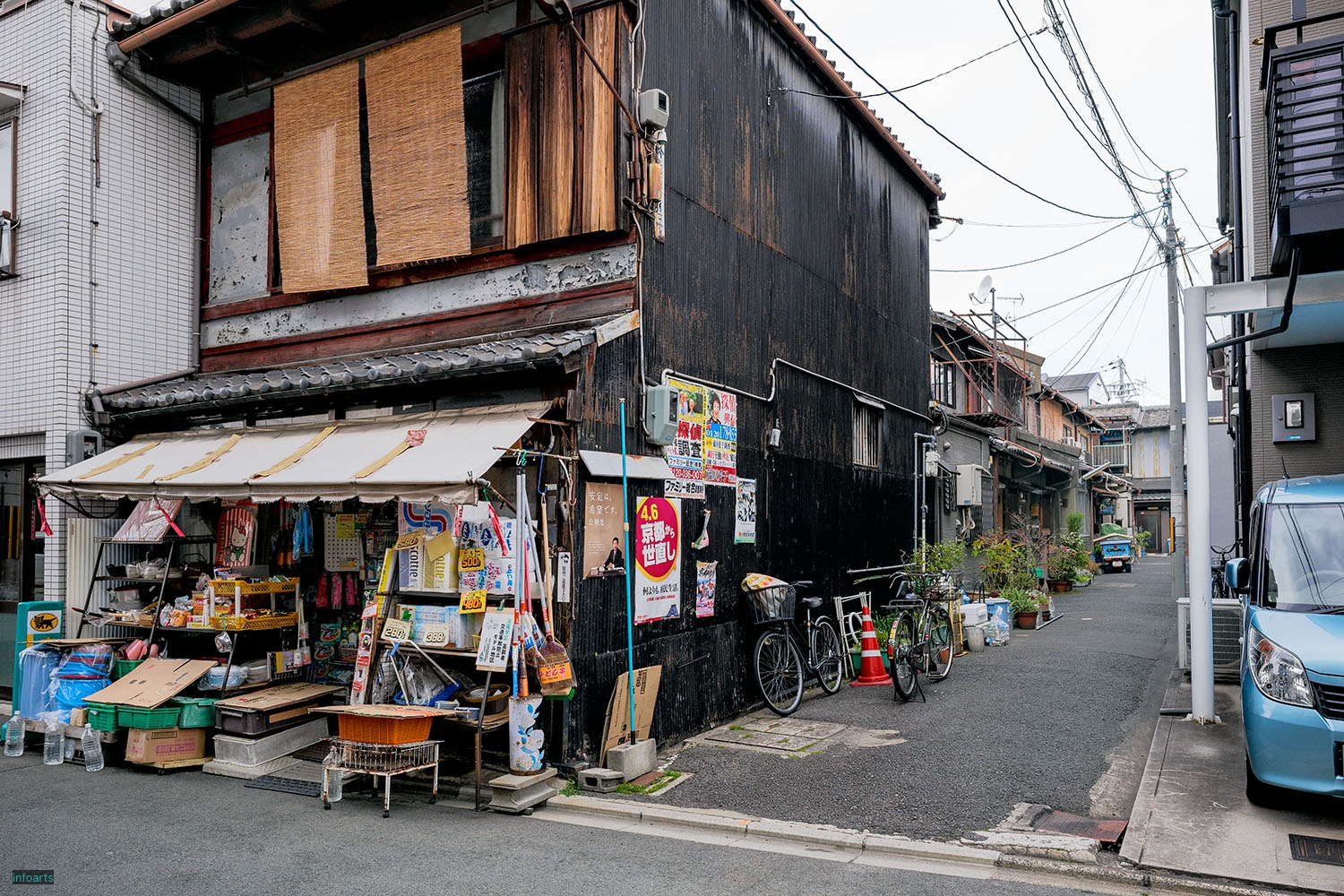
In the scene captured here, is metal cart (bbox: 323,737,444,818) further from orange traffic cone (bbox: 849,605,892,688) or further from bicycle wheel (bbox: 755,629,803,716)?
orange traffic cone (bbox: 849,605,892,688)

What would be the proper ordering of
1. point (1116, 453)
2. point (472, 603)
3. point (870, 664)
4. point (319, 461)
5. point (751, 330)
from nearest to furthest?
point (472, 603), point (319, 461), point (751, 330), point (870, 664), point (1116, 453)

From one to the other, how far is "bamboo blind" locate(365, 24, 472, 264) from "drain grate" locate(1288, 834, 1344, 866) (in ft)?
27.4

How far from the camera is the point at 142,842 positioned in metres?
6.01

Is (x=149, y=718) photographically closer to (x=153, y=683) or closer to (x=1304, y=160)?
(x=153, y=683)

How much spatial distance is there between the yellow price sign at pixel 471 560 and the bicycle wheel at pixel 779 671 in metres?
3.77

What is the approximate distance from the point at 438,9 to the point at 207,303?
16.0 feet

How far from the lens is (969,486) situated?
19438mm

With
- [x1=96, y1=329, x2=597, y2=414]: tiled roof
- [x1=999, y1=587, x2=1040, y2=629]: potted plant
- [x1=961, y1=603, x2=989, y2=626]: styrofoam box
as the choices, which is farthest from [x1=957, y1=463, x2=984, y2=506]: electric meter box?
[x1=96, y1=329, x2=597, y2=414]: tiled roof

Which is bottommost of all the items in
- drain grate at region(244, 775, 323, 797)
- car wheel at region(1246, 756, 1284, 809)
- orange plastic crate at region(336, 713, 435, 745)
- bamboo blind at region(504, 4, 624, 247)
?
drain grate at region(244, 775, 323, 797)

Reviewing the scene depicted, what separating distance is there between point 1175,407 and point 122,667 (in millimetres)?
15203

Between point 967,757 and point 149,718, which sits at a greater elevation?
point 149,718

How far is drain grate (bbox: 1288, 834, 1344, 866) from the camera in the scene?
17.3 feet

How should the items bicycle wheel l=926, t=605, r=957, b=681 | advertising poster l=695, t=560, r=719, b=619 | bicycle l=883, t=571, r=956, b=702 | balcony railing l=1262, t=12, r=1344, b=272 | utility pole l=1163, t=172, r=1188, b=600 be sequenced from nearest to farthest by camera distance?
balcony railing l=1262, t=12, r=1344, b=272
advertising poster l=695, t=560, r=719, b=619
bicycle l=883, t=571, r=956, b=702
bicycle wheel l=926, t=605, r=957, b=681
utility pole l=1163, t=172, r=1188, b=600

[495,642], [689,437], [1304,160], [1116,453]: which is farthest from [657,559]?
[1116,453]
